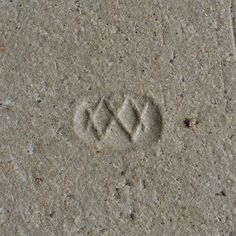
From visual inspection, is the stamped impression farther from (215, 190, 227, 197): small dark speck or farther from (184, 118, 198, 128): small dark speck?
(215, 190, 227, 197): small dark speck

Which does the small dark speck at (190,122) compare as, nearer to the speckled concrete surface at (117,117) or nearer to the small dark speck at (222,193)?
the speckled concrete surface at (117,117)

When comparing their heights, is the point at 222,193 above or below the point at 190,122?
below

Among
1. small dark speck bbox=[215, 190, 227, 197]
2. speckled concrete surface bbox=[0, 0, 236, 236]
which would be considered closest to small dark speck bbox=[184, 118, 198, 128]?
speckled concrete surface bbox=[0, 0, 236, 236]

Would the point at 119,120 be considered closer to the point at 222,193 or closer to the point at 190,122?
the point at 190,122

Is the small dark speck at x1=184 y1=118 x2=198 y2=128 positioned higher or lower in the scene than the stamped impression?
higher

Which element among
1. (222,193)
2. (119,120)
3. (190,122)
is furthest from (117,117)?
(222,193)

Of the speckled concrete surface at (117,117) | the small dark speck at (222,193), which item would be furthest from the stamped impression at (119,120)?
the small dark speck at (222,193)

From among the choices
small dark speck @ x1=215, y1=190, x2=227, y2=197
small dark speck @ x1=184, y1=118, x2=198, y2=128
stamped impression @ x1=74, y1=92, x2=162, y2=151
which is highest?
small dark speck @ x1=184, y1=118, x2=198, y2=128

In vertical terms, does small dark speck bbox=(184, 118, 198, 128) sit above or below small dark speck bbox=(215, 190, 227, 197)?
above

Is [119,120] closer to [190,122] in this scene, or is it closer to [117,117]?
[117,117]
